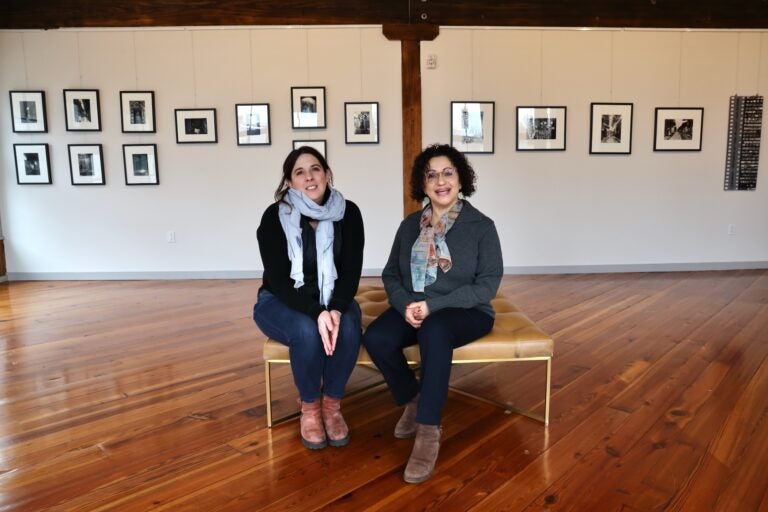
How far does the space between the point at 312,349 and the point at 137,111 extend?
16.1 ft

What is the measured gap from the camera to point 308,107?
612 centimetres

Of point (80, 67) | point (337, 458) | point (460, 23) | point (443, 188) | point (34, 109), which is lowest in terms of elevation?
point (337, 458)

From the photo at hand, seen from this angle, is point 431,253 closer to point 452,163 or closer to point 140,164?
point 452,163

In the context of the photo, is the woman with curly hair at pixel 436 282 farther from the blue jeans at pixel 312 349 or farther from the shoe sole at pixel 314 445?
the shoe sole at pixel 314 445

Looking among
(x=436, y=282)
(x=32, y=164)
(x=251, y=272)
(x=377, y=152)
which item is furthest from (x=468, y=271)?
(x=32, y=164)

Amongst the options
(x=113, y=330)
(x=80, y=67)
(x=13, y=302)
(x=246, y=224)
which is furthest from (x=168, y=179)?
(x=113, y=330)

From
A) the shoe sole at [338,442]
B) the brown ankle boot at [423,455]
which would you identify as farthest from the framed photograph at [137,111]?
the brown ankle boot at [423,455]

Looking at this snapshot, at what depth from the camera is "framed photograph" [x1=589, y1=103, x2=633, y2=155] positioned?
6242mm

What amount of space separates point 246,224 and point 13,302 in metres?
2.34

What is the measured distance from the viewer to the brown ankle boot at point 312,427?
2318 millimetres

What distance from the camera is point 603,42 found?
617 cm

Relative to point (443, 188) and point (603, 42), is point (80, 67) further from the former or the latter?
point (603, 42)

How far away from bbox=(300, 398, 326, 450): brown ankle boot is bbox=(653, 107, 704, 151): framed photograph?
553 cm

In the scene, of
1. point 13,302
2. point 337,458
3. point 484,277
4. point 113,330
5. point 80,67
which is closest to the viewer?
point 337,458
